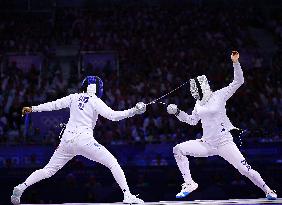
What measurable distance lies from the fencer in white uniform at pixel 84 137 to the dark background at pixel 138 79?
3523mm

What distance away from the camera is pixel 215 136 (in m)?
5.93

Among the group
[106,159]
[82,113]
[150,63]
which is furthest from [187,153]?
[150,63]

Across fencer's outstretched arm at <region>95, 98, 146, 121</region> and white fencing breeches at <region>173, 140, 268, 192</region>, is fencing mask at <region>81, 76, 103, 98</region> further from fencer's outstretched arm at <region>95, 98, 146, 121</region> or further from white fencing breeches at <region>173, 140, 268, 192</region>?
white fencing breeches at <region>173, 140, 268, 192</region>

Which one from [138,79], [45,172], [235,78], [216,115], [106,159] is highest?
[138,79]

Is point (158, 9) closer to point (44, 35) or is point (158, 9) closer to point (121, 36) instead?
point (121, 36)

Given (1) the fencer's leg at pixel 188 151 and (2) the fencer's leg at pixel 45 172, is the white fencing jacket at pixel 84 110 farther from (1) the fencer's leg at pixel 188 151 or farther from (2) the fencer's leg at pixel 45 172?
(1) the fencer's leg at pixel 188 151

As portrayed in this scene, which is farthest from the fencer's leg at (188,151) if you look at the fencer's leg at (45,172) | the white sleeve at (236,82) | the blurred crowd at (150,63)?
the blurred crowd at (150,63)

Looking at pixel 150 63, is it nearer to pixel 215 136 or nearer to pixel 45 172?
pixel 215 136

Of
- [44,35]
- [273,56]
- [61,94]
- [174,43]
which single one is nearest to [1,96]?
[61,94]

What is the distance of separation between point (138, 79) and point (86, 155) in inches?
289

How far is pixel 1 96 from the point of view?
11.5 metres

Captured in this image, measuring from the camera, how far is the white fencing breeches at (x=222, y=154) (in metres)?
5.77

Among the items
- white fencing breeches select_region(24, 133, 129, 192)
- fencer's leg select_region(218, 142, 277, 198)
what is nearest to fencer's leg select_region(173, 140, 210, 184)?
fencer's leg select_region(218, 142, 277, 198)

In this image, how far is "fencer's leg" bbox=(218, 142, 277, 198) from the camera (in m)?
5.76
